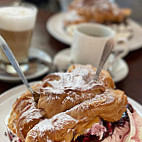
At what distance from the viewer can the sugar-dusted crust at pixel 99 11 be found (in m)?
2.21

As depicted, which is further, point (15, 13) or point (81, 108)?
point (15, 13)

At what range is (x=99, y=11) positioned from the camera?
87.0 inches

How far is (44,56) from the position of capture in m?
1.49

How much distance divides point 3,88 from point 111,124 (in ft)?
2.09

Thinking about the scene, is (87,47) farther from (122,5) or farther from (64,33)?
(122,5)

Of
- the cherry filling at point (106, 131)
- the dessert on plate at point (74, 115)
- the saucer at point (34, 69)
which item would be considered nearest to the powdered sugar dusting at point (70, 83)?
the dessert on plate at point (74, 115)

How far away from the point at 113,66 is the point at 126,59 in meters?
0.27

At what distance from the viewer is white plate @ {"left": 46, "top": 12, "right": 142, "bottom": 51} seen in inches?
69.8

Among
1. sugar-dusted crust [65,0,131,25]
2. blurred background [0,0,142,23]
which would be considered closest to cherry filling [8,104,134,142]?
sugar-dusted crust [65,0,131,25]

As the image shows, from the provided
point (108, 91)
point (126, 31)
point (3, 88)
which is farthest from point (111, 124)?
point (126, 31)

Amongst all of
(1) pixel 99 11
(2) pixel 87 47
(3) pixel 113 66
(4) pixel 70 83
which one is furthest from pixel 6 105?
(1) pixel 99 11

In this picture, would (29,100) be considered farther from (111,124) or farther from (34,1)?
(34,1)

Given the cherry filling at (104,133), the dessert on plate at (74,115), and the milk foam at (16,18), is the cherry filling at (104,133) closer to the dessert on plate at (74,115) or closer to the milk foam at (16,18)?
the dessert on plate at (74,115)

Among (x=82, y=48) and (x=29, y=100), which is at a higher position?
(x=29, y=100)
